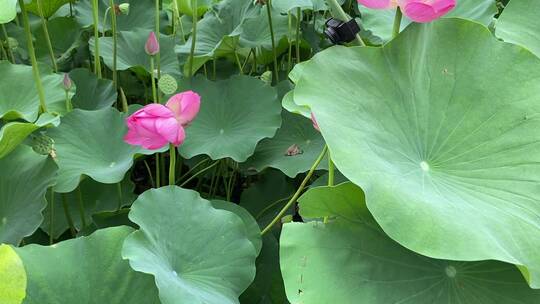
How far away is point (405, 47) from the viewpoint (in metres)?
1.05

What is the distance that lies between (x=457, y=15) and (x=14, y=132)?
960mm

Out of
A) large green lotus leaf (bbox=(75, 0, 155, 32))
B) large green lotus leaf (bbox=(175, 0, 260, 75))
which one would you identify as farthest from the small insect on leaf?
large green lotus leaf (bbox=(75, 0, 155, 32))

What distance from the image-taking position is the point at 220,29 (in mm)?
1727

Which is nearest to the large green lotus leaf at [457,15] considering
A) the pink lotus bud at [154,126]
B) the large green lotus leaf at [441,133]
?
the large green lotus leaf at [441,133]

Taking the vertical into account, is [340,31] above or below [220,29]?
above

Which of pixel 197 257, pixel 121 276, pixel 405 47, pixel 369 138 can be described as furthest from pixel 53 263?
pixel 405 47

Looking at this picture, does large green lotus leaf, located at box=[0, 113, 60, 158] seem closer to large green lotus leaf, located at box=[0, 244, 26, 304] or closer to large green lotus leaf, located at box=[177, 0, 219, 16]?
large green lotus leaf, located at box=[0, 244, 26, 304]

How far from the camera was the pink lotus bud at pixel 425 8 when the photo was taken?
3.19 feet

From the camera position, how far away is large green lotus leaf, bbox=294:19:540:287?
0.84 m

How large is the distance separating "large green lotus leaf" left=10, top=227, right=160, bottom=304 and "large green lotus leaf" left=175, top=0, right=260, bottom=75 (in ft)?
2.57

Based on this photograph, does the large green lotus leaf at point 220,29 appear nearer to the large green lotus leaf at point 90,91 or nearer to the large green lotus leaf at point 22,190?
the large green lotus leaf at point 90,91

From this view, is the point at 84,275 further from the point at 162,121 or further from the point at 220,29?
the point at 220,29

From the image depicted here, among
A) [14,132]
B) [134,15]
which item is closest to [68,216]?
[14,132]

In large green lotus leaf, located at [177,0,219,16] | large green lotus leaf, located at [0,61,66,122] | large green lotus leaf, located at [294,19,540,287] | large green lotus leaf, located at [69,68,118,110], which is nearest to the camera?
large green lotus leaf, located at [294,19,540,287]
